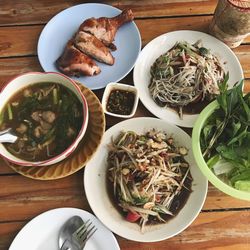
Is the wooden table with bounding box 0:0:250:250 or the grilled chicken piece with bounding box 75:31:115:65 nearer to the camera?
the wooden table with bounding box 0:0:250:250

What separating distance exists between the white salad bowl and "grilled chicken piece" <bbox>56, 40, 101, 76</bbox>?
0.18 meters

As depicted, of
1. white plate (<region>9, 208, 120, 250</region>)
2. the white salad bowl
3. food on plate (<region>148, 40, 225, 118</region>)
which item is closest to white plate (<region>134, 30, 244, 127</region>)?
food on plate (<region>148, 40, 225, 118</region>)

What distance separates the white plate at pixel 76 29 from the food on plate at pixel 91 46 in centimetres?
3

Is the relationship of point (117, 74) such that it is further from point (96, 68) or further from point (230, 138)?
point (230, 138)

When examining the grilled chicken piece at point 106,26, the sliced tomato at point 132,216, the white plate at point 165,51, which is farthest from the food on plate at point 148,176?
the grilled chicken piece at point 106,26

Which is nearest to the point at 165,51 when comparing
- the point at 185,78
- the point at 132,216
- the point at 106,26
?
the point at 185,78

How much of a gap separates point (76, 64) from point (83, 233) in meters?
0.67

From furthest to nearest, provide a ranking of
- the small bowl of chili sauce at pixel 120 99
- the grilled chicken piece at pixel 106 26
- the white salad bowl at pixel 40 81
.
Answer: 1. the grilled chicken piece at pixel 106 26
2. the small bowl of chili sauce at pixel 120 99
3. the white salad bowl at pixel 40 81

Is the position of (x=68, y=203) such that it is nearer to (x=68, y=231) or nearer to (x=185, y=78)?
(x=68, y=231)

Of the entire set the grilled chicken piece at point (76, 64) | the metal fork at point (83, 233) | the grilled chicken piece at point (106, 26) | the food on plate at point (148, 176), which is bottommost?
the metal fork at point (83, 233)

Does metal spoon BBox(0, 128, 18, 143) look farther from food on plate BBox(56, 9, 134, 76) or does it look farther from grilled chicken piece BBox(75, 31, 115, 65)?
grilled chicken piece BBox(75, 31, 115, 65)

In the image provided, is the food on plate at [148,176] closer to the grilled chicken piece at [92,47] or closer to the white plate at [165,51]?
the white plate at [165,51]

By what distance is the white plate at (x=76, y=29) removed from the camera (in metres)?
1.55

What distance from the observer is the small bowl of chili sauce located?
4.85 feet
